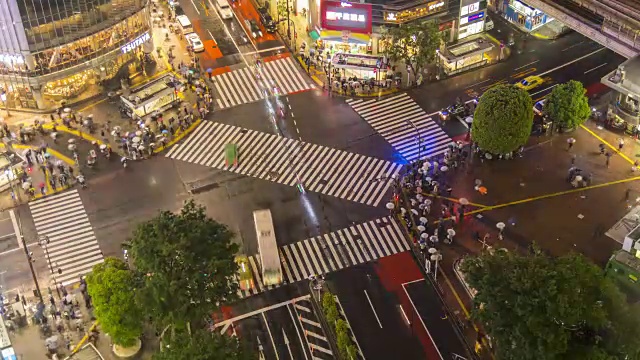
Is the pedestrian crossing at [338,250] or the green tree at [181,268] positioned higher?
the green tree at [181,268]

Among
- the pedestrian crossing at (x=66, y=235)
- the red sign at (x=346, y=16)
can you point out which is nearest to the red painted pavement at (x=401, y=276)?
the pedestrian crossing at (x=66, y=235)

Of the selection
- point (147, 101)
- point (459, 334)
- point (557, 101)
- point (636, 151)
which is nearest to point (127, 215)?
point (147, 101)

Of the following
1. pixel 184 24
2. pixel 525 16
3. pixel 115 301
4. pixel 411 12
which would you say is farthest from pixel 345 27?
pixel 115 301

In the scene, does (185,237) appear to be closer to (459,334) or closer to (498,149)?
(459,334)

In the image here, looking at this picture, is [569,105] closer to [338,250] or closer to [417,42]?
[417,42]

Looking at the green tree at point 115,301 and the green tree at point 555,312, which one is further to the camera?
the green tree at point 115,301

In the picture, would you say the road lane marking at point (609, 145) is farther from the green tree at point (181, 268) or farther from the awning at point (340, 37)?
the green tree at point (181, 268)
